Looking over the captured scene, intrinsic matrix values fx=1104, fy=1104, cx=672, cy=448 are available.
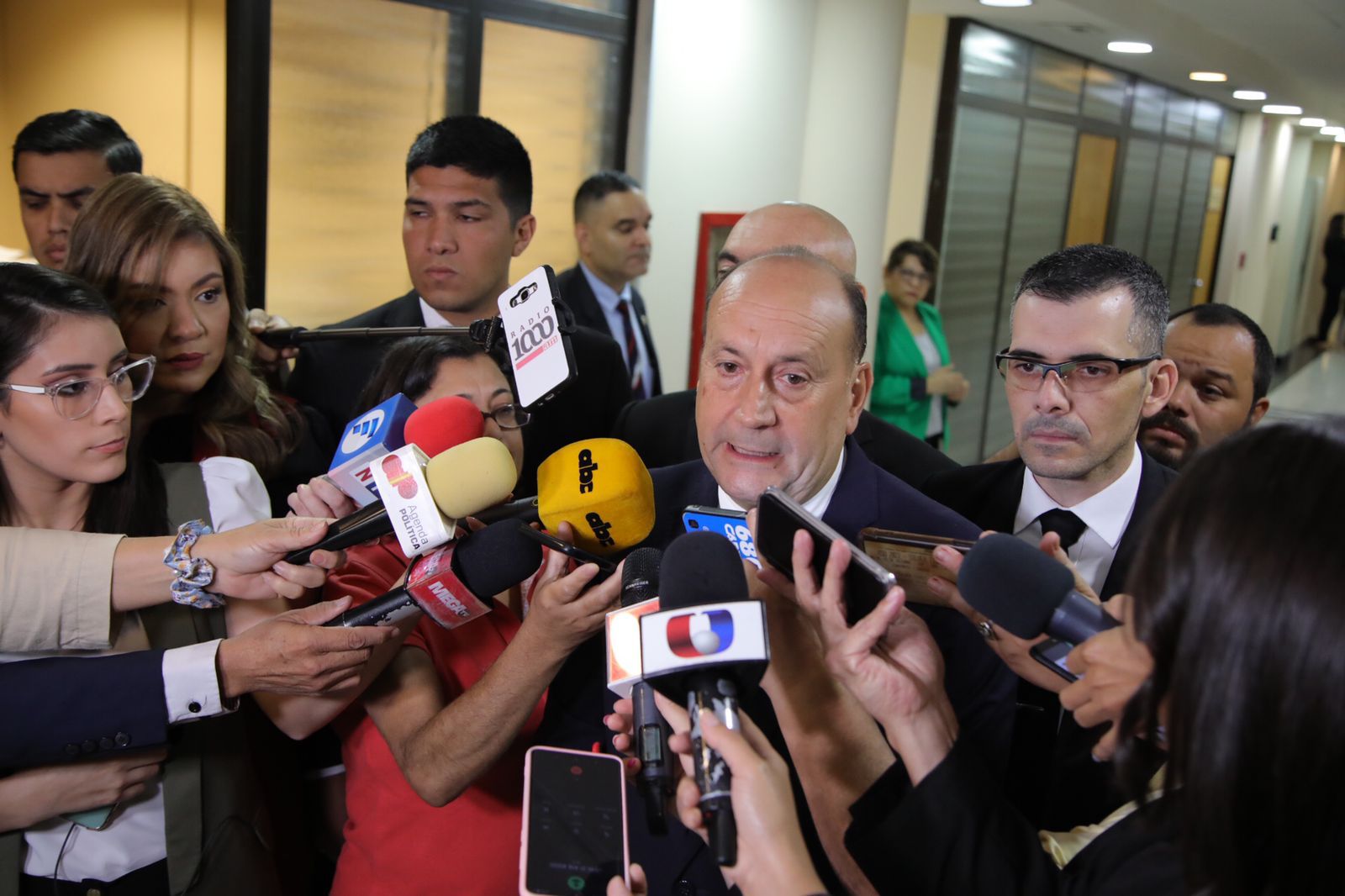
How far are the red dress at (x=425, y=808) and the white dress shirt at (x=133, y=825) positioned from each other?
0.24m

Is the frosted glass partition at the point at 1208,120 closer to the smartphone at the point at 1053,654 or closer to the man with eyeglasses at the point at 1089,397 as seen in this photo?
the man with eyeglasses at the point at 1089,397

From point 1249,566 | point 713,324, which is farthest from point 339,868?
point 1249,566

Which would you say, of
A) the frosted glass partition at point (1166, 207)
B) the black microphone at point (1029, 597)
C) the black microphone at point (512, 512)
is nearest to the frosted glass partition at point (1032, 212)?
the frosted glass partition at point (1166, 207)

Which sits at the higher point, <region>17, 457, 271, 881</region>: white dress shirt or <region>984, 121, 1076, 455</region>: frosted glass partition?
<region>984, 121, 1076, 455</region>: frosted glass partition

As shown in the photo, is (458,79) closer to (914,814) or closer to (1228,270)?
(914,814)

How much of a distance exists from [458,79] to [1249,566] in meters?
4.05

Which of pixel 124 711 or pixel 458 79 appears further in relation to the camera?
pixel 458 79

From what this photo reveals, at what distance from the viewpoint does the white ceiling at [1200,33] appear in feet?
22.1

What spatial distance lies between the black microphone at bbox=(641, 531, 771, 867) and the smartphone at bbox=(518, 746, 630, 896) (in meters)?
0.22

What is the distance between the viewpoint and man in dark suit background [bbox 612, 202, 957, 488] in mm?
2609

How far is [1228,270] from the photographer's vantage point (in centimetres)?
1391

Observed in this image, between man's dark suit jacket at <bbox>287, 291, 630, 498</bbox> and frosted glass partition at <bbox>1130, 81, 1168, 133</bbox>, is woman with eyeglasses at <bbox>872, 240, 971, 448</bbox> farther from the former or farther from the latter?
frosted glass partition at <bbox>1130, 81, 1168, 133</bbox>

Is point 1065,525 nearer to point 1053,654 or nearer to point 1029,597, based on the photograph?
point 1053,654

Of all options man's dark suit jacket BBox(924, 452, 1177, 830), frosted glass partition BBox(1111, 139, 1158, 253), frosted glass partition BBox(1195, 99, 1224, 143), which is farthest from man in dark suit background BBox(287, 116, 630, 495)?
frosted glass partition BBox(1195, 99, 1224, 143)
